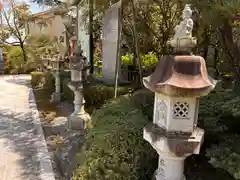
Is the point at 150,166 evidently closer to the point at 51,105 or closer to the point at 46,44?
the point at 51,105

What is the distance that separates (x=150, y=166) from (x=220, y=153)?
93 cm

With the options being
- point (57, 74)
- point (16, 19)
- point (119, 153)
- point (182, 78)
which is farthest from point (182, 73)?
point (16, 19)

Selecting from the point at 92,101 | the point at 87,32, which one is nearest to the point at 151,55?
the point at 87,32

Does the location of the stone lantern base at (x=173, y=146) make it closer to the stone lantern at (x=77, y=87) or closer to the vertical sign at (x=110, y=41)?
the stone lantern at (x=77, y=87)

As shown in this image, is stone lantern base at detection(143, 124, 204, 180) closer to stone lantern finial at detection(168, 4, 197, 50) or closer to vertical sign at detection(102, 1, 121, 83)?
stone lantern finial at detection(168, 4, 197, 50)

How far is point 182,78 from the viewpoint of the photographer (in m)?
2.13

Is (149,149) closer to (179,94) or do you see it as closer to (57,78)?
(179,94)

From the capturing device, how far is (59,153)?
15.7 feet

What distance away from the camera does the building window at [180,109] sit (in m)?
2.29

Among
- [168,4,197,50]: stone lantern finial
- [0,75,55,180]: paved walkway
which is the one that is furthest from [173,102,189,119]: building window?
[0,75,55,180]: paved walkway

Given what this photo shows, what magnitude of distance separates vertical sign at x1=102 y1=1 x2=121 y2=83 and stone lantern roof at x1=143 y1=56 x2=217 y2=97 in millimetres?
4037

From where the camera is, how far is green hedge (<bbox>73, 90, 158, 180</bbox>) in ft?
9.82

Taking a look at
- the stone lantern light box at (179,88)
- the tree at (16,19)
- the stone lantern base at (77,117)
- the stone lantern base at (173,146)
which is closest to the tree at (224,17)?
the stone lantern light box at (179,88)

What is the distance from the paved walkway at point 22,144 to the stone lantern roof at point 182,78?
8.48 ft
